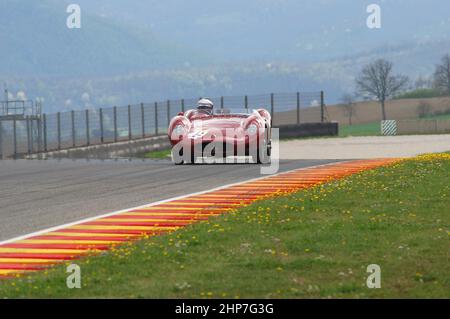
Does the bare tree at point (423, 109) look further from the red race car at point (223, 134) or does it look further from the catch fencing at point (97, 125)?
the red race car at point (223, 134)

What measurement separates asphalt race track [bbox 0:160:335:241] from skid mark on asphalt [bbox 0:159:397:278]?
531 mm

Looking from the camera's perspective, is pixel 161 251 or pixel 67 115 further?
pixel 67 115

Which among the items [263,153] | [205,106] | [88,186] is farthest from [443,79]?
[88,186]

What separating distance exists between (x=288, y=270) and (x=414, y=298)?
1.57 metres

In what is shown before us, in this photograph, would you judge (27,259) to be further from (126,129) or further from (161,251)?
(126,129)

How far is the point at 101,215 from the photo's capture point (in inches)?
551

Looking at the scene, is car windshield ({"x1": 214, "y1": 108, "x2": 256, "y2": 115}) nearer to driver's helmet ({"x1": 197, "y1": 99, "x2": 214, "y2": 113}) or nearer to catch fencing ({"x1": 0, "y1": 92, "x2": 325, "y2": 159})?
driver's helmet ({"x1": 197, "y1": 99, "x2": 214, "y2": 113})

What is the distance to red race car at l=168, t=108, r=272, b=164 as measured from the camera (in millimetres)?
23469

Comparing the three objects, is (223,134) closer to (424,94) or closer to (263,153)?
(263,153)

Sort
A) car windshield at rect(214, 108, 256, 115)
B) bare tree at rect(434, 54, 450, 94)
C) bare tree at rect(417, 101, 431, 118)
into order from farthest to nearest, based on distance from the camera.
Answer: bare tree at rect(434, 54, 450, 94), bare tree at rect(417, 101, 431, 118), car windshield at rect(214, 108, 256, 115)

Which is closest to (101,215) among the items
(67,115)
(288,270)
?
(288,270)

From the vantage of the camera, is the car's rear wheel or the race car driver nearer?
the car's rear wheel

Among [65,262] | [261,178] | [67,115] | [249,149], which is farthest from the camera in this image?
[67,115]

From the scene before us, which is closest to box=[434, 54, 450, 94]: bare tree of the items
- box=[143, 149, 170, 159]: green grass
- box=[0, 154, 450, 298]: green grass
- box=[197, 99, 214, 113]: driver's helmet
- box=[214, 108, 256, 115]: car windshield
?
box=[143, 149, 170, 159]: green grass
